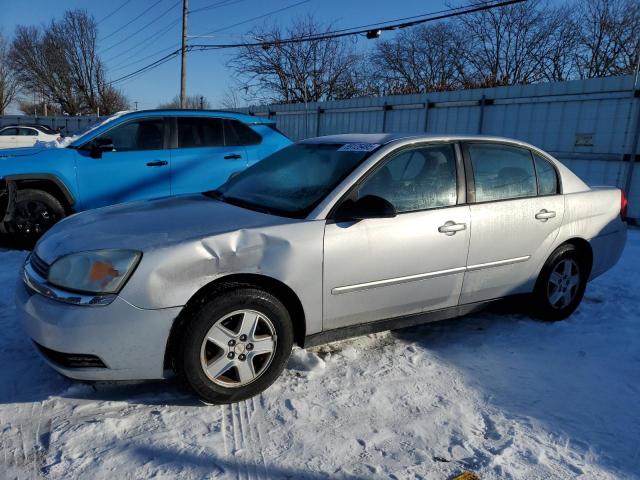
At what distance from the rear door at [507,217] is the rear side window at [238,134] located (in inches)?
153

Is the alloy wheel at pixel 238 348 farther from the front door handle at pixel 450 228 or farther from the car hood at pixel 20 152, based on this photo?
the car hood at pixel 20 152

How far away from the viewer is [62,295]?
255 centimetres

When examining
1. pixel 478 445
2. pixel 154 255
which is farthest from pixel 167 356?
pixel 478 445

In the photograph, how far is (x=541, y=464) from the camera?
2.38 m

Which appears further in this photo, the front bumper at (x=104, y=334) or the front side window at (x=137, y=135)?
the front side window at (x=137, y=135)

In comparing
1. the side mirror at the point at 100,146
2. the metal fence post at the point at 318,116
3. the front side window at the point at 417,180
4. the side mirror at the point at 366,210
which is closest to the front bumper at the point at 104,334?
the side mirror at the point at 366,210

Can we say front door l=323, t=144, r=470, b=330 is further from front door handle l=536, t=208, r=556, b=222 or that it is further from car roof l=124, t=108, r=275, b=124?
car roof l=124, t=108, r=275, b=124

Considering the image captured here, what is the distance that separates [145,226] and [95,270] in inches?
17.7

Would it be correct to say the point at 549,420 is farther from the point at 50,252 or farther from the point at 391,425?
the point at 50,252

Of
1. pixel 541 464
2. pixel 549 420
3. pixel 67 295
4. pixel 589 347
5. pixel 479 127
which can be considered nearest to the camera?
pixel 541 464

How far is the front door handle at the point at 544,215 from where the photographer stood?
3873 millimetres

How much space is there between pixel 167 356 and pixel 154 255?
0.55 m

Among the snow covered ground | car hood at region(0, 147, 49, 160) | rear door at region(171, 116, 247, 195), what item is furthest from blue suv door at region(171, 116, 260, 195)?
the snow covered ground

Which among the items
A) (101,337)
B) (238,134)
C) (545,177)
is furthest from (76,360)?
(238,134)
